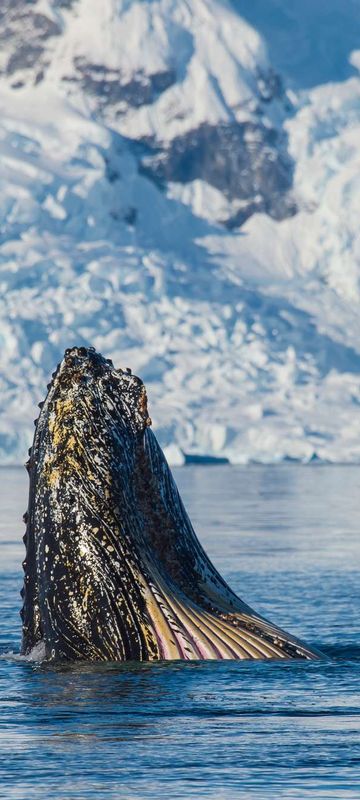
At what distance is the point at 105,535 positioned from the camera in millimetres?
9125

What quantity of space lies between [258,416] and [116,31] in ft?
212

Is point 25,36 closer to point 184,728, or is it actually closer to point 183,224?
point 183,224

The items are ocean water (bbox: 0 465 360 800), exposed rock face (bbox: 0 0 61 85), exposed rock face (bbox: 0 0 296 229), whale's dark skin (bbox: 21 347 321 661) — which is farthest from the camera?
exposed rock face (bbox: 0 0 61 85)

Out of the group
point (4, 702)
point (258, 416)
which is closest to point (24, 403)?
point (258, 416)

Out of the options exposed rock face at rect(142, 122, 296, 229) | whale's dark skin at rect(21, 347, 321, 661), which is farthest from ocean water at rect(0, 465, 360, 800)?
exposed rock face at rect(142, 122, 296, 229)

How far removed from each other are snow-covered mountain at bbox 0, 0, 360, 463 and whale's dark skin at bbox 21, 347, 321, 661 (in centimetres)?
7579

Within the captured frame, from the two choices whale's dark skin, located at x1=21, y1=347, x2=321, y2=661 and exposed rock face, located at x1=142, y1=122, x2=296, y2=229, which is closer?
whale's dark skin, located at x1=21, y1=347, x2=321, y2=661

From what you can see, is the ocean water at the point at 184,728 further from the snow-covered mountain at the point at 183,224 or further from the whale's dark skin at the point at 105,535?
the snow-covered mountain at the point at 183,224

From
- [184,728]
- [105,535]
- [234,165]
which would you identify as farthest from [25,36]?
[184,728]

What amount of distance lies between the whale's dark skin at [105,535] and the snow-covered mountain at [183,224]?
75.8 metres

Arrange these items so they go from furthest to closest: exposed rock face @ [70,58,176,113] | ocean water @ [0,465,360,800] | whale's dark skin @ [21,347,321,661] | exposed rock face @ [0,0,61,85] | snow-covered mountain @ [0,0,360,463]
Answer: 1. exposed rock face @ [0,0,61,85]
2. exposed rock face @ [70,58,176,113]
3. snow-covered mountain @ [0,0,360,463]
4. whale's dark skin @ [21,347,321,661]
5. ocean water @ [0,465,360,800]

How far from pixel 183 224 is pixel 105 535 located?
472ft

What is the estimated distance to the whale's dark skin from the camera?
29.9 feet

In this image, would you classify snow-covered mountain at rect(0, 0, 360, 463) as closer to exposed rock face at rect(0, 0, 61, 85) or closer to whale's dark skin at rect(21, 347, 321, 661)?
exposed rock face at rect(0, 0, 61, 85)
